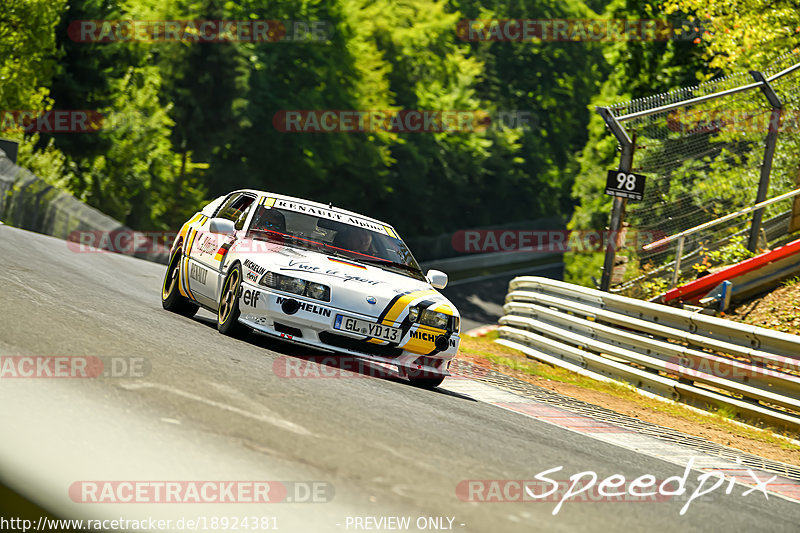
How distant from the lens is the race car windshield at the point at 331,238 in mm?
9539

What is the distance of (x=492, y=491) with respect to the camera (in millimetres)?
5023

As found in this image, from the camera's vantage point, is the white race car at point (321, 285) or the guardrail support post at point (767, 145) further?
the guardrail support post at point (767, 145)

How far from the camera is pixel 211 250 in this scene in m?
9.92

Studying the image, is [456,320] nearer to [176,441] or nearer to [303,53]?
[176,441]

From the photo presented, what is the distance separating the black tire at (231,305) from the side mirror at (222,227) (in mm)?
546

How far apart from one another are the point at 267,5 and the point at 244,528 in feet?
145

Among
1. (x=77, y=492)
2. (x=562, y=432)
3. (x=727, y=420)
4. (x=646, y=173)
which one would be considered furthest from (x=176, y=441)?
(x=646, y=173)

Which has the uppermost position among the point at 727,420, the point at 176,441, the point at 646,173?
the point at 646,173

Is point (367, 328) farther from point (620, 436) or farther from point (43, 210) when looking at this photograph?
point (43, 210)

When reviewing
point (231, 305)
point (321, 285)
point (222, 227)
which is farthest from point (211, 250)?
point (321, 285)

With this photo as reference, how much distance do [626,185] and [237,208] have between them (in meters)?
5.93

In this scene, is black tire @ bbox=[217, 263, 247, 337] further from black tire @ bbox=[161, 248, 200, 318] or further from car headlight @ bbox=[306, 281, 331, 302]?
black tire @ bbox=[161, 248, 200, 318]

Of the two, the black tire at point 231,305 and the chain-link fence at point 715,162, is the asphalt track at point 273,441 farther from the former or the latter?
the chain-link fence at point 715,162

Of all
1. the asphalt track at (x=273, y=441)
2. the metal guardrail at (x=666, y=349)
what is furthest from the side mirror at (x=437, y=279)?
the metal guardrail at (x=666, y=349)
